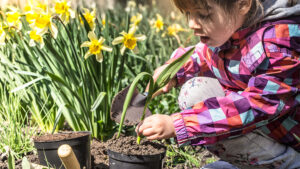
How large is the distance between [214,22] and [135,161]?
66 cm

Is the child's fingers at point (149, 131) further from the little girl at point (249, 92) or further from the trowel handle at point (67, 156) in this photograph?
the trowel handle at point (67, 156)

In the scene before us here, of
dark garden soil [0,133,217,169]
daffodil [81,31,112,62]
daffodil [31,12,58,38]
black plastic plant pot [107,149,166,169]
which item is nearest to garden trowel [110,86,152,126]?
dark garden soil [0,133,217,169]

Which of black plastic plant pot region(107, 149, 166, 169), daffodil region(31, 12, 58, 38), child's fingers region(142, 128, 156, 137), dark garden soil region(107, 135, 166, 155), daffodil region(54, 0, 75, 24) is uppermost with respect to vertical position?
daffodil region(54, 0, 75, 24)

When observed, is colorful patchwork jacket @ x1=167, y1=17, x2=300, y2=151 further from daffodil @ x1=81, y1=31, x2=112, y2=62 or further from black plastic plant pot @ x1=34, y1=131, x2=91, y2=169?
daffodil @ x1=81, y1=31, x2=112, y2=62

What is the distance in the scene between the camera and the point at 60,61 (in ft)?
6.68

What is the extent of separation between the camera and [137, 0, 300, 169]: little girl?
1396mm

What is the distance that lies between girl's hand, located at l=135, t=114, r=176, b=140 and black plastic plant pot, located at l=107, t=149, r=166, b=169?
10 centimetres

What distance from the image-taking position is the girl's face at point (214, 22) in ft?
4.80

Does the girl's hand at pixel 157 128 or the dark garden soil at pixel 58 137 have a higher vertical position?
the girl's hand at pixel 157 128

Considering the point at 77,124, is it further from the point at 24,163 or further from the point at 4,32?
the point at 24,163

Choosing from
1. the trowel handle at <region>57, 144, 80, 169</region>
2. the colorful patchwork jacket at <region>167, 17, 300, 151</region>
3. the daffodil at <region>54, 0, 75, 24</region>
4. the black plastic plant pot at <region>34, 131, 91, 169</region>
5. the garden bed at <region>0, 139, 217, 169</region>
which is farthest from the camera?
the daffodil at <region>54, 0, 75, 24</region>

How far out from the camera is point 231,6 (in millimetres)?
1477

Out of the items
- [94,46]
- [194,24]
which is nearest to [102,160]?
[94,46]

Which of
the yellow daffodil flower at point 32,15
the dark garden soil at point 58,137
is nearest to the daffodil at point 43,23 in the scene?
the yellow daffodil flower at point 32,15
